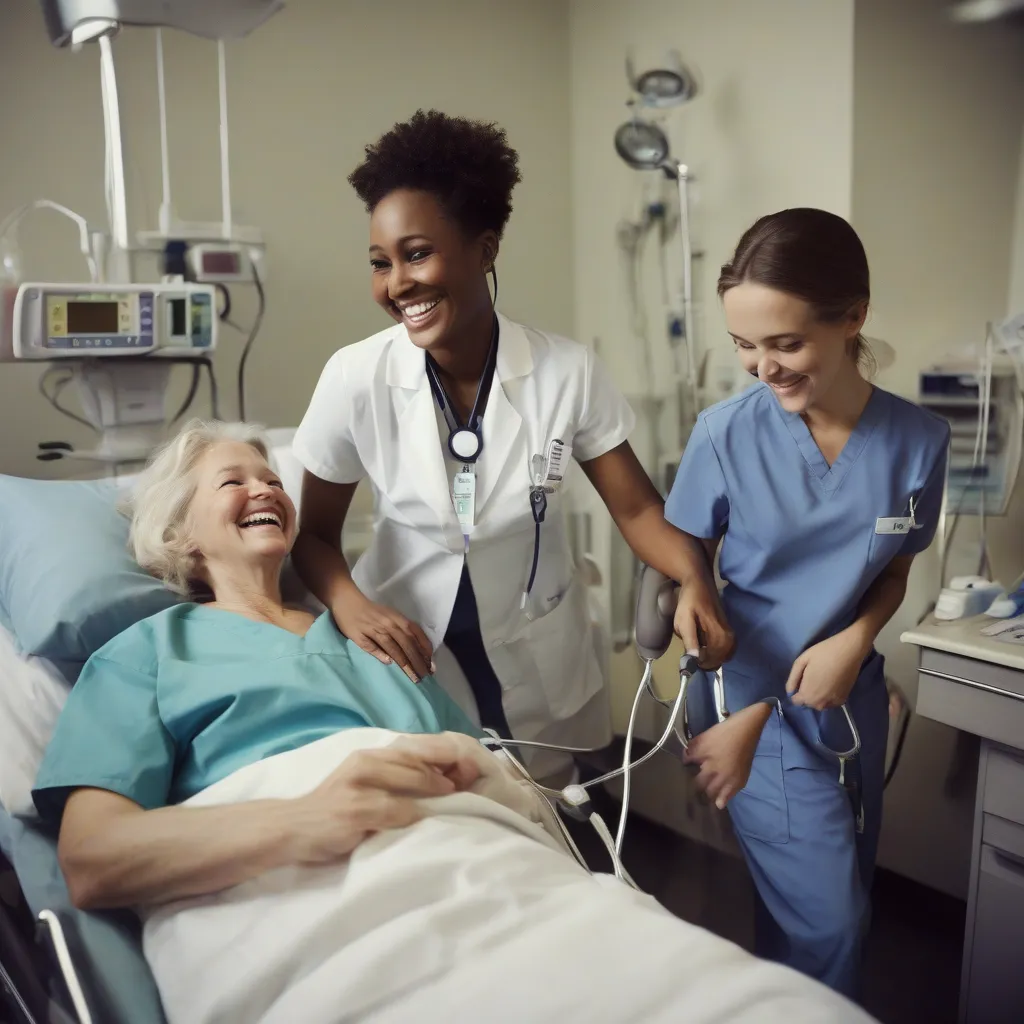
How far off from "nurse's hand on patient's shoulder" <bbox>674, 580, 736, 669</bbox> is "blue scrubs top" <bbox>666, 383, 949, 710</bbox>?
0.04m

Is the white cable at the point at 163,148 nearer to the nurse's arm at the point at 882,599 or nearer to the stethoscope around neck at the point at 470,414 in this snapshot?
the stethoscope around neck at the point at 470,414

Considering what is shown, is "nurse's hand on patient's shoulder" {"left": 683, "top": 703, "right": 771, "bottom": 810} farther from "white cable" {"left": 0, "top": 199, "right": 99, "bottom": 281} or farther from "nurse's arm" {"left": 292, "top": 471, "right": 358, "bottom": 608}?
"white cable" {"left": 0, "top": 199, "right": 99, "bottom": 281}

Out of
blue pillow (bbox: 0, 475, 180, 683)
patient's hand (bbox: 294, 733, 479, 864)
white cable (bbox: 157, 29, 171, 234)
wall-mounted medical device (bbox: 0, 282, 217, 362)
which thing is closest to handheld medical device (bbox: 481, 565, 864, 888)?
patient's hand (bbox: 294, 733, 479, 864)

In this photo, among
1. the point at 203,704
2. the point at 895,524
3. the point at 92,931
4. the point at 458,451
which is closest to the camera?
the point at 92,931

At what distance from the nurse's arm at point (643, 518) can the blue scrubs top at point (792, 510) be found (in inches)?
1.0

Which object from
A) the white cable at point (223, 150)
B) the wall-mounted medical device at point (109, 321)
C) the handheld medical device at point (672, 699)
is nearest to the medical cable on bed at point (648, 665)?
the handheld medical device at point (672, 699)

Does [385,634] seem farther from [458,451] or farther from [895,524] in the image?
[895,524]

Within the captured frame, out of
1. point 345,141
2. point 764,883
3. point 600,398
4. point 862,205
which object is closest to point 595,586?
point 600,398

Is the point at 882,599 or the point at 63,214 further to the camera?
the point at 63,214

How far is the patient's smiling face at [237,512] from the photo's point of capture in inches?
50.6

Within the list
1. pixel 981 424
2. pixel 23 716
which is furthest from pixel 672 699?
pixel 23 716

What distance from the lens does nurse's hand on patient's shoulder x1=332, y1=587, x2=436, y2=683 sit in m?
1.26

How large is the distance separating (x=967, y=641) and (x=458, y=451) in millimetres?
746

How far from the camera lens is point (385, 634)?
127 centimetres
